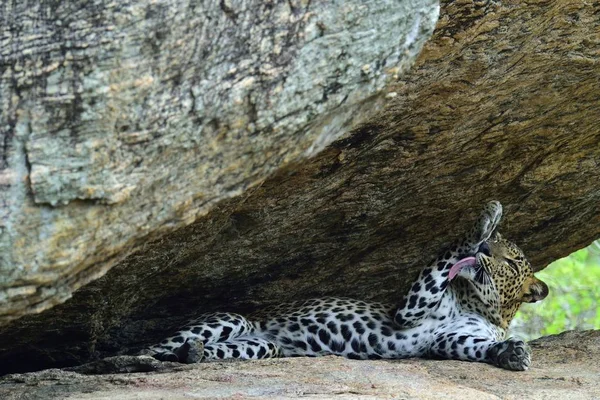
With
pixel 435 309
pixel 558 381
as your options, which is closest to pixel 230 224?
pixel 435 309

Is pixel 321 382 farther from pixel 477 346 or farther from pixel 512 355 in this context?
pixel 477 346

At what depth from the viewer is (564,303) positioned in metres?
16.4

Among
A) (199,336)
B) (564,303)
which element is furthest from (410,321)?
(564,303)

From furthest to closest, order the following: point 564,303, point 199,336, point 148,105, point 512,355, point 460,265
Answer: point 564,303 < point 460,265 < point 199,336 < point 512,355 < point 148,105

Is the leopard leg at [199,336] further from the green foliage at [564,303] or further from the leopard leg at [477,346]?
the green foliage at [564,303]

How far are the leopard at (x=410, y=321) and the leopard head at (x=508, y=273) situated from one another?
0.01 meters

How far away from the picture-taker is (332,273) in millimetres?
8828

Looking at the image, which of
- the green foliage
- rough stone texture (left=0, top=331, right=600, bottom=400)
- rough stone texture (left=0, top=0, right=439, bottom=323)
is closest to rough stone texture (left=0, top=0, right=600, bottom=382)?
rough stone texture (left=0, top=331, right=600, bottom=400)

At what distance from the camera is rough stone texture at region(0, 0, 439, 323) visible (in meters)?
4.21

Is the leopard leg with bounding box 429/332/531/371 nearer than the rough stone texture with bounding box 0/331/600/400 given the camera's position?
No

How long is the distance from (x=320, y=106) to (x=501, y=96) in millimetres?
2913

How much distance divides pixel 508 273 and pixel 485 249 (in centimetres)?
43

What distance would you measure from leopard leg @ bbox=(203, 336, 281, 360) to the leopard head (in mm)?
1904

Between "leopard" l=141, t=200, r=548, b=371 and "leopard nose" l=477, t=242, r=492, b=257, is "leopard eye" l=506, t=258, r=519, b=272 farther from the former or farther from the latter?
"leopard nose" l=477, t=242, r=492, b=257
